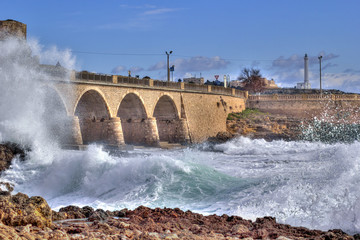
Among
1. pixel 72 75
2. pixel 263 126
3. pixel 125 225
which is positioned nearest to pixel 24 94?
pixel 72 75

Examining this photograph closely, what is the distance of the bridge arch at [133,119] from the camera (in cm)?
3519

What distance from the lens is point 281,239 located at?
805 centimetres

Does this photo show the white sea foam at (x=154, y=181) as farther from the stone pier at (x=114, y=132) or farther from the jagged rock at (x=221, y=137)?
the jagged rock at (x=221, y=137)

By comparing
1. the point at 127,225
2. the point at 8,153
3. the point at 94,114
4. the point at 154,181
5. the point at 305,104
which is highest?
the point at 305,104

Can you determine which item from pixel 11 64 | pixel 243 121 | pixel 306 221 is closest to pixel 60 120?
pixel 11 64

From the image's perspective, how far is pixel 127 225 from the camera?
7895 mm

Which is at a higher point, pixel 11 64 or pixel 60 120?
pixel 11 64

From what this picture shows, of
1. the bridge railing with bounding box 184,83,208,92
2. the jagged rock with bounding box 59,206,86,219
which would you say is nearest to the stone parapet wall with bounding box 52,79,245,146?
the bridge railing with bounding box 184,83,208,92

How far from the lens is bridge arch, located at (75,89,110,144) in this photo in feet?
99.7

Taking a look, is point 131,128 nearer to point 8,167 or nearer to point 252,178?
point 8,167

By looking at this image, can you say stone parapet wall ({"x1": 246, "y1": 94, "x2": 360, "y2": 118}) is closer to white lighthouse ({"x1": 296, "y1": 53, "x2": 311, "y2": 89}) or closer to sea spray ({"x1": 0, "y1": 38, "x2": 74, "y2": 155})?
sea spray ({"x1": 0, "y1": 38, "x2": 74, "y2": 155})

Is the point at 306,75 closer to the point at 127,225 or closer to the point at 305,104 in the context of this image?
the point at 305,104

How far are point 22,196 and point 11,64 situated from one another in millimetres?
18537

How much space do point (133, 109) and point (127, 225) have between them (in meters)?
28.1
